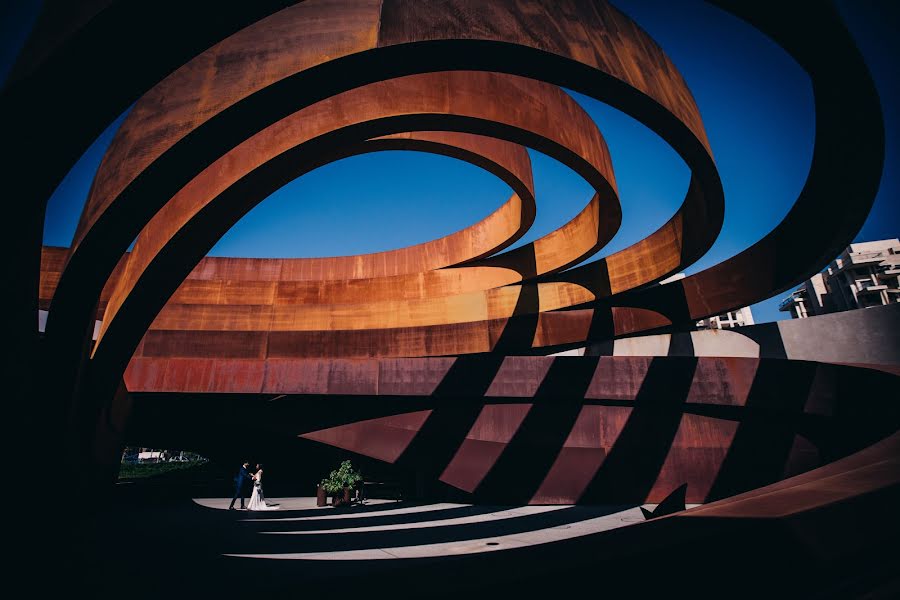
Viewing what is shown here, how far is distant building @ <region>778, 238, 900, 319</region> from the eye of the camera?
4709cm

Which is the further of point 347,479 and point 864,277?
point 864,277

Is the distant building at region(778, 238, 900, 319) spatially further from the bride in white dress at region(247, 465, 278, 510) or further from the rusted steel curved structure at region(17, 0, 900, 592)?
the bride in white dress at region(247, 465, 278, 510)

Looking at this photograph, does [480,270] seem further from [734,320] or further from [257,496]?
[734,320]

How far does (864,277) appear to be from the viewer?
4856 centimetres

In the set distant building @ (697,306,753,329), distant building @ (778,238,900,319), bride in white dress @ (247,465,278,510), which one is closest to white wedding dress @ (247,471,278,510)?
bride in white dress @ (247,465,278,510)

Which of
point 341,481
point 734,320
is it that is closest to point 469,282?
point 341,481

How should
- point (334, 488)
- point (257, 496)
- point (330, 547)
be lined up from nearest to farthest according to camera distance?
point (330, 547), point (257, 496), point (334, 488)

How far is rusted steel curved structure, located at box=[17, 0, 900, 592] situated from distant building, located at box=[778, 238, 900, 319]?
4496 centimetres

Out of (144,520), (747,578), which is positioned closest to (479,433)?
(144,520)

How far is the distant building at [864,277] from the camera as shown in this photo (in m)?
47.1

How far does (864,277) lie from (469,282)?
5409 centimetres

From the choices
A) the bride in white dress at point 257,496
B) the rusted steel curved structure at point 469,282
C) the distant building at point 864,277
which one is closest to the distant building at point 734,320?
the distant building at point 864,277

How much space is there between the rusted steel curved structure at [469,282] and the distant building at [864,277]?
148 ft

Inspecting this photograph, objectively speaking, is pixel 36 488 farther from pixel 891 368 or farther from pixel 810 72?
pixel 891 368
